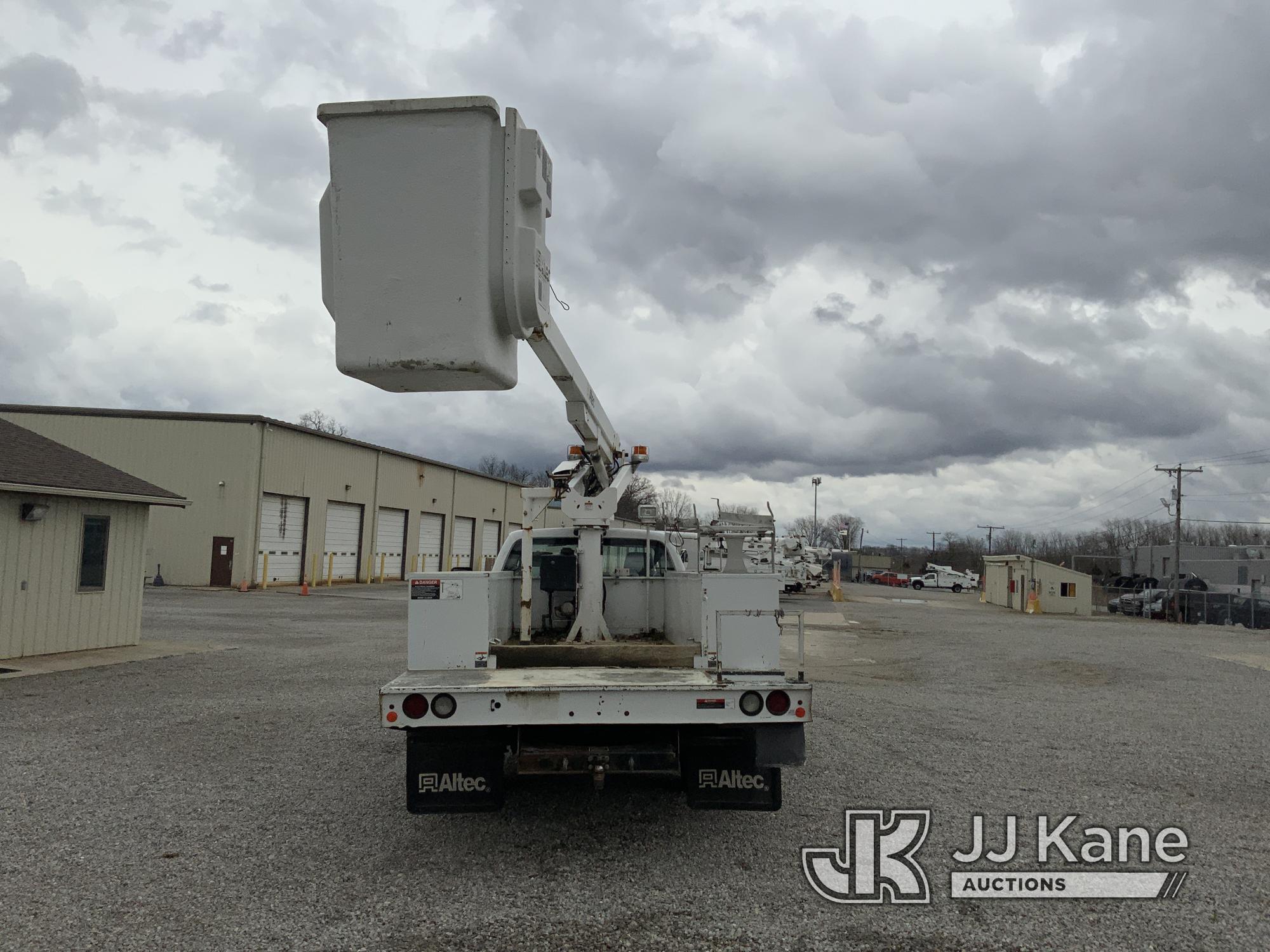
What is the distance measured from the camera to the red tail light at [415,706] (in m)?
4.76

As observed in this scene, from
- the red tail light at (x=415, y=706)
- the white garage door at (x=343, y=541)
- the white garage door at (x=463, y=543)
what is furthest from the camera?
the white garage door at (x=463, y=543)

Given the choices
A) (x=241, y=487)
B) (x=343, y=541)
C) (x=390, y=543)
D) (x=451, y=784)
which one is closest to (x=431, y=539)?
(x=390, y=543)

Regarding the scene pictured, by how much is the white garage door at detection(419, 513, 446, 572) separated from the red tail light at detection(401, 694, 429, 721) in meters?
36.2

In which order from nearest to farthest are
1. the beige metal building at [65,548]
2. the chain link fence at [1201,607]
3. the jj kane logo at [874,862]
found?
1. the jj kane logo at [874,862]
2. the beige metal building at [65,548]
3. the chain link fence at [1201,607]

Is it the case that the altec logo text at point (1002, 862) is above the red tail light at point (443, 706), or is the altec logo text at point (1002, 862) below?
below

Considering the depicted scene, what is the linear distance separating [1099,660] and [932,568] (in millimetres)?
54519

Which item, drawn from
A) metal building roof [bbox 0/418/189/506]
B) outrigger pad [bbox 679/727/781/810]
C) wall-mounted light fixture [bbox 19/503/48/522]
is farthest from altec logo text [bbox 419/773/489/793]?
wall-mounted light fixture [bbox 19/503/48/522]

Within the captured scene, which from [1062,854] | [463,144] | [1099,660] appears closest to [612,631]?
[1062,854]

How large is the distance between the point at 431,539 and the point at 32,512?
3030 centimetres

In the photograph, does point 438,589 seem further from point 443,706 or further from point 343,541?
point 343,541

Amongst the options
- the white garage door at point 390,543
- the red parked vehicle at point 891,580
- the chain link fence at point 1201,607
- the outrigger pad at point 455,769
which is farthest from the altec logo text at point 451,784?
the red parked vehicle at point 891,580

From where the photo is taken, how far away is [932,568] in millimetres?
68062

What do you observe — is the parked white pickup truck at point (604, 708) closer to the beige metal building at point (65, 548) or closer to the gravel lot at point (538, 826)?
the gravel lot at point (538, 826)

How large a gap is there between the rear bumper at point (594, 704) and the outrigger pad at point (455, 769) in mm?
180
